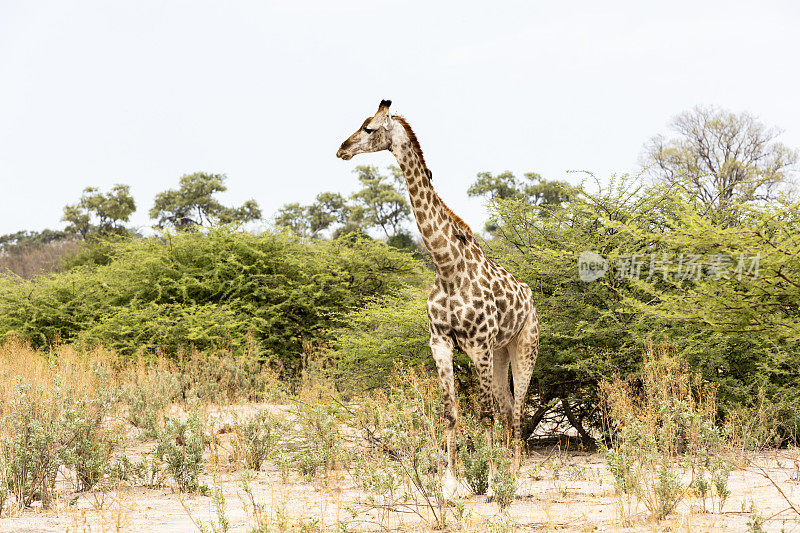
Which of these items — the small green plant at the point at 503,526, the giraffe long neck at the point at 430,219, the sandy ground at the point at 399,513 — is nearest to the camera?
the small green plant at the point at 503,526

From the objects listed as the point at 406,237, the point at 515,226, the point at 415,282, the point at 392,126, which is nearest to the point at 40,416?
the point at 392,126

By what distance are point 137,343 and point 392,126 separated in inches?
445

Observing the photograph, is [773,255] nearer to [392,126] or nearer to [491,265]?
[491,265]

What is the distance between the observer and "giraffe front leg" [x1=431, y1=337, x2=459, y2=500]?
5.59 m

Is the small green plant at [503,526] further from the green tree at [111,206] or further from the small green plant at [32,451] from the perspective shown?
the green tree at [111,206]

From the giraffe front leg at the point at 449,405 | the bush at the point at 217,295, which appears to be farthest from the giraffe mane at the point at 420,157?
the bush at the point at 217,295

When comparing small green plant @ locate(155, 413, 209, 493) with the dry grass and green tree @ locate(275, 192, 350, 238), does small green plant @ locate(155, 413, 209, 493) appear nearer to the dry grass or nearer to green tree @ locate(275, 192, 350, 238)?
the dry grass

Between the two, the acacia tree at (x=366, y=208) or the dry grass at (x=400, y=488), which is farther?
the acacia tree at (x=366, y=208)

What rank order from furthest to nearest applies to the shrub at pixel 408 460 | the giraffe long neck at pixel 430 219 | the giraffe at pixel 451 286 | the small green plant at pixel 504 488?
the giraffe long neck at pixel 430 219 → the giraffe at pixel 451 286 → the small green plant at pixel 504 488 → the shrub at pixel 408 460

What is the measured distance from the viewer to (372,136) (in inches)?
231

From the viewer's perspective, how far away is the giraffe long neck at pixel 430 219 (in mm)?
6137

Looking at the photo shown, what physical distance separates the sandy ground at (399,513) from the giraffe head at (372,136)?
8.58ft

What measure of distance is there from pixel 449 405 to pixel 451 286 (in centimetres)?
103

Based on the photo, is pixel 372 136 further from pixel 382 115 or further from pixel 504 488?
pixel 504 488
